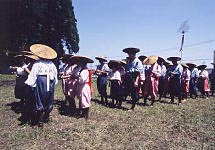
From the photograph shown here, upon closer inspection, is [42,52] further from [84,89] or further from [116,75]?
[116,75]

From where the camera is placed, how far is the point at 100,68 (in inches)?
551

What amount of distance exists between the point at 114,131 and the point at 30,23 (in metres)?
26.0

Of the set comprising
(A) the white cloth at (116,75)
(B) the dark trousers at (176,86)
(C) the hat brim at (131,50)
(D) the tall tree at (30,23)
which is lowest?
(B) the dark trousers at (176,86)

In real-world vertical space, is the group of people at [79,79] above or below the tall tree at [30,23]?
below

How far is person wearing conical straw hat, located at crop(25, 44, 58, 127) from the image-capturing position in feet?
29.2

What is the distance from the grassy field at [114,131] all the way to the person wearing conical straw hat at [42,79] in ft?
1.85

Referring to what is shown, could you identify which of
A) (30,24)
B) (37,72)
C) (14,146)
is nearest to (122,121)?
(37,72)

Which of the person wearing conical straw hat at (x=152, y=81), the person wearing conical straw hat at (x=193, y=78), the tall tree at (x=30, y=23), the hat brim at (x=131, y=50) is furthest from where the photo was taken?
the tall tree at (x=30, y=23)

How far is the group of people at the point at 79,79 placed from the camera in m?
9.02

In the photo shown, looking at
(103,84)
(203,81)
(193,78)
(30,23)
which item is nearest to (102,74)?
(103,84)

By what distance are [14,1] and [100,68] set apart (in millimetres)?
20947

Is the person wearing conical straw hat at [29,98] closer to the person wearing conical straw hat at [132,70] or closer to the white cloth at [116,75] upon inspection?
the white cloth at [116,75]


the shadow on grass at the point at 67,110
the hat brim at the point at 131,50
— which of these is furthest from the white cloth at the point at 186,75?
the shadow on grass at the point at 67,110

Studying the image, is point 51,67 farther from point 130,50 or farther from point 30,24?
point 30,24
